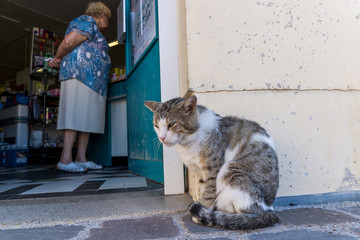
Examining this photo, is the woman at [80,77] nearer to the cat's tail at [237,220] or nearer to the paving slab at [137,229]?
the paving slab at [137,229]

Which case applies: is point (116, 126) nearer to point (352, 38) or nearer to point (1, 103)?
point (352, 38)

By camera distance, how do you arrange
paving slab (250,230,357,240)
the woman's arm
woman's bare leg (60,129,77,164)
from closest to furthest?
1. paving slab (250,230,357,240)
2. the woman's arm
3. woman's bare leg (60,129,77,164)

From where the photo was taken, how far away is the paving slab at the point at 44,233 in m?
1.10

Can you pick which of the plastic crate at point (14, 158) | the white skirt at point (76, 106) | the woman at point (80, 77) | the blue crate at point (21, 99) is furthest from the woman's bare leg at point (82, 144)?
the blue crate at point (21, 99)

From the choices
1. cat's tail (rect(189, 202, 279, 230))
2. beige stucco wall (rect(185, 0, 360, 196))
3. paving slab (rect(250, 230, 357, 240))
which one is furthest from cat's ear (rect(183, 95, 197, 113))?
paving slab (rect(250, 230, 357, 240))

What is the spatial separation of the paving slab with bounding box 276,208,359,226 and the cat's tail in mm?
158

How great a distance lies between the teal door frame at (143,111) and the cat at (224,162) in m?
0.70

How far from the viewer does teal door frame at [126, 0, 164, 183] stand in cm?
222

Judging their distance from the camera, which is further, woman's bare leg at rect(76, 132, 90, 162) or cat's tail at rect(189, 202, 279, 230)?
woman's bare leg at rect(76, 132, 90, 162)

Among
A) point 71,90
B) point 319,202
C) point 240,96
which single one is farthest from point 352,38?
point 71,90

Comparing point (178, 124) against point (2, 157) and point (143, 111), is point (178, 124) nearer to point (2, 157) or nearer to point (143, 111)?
point (143, 111)

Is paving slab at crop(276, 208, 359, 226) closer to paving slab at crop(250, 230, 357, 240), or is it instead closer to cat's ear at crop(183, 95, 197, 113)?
paving slab at crop(250, 230, 357, 240)

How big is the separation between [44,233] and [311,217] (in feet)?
4.74

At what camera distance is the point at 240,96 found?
1656 mm
